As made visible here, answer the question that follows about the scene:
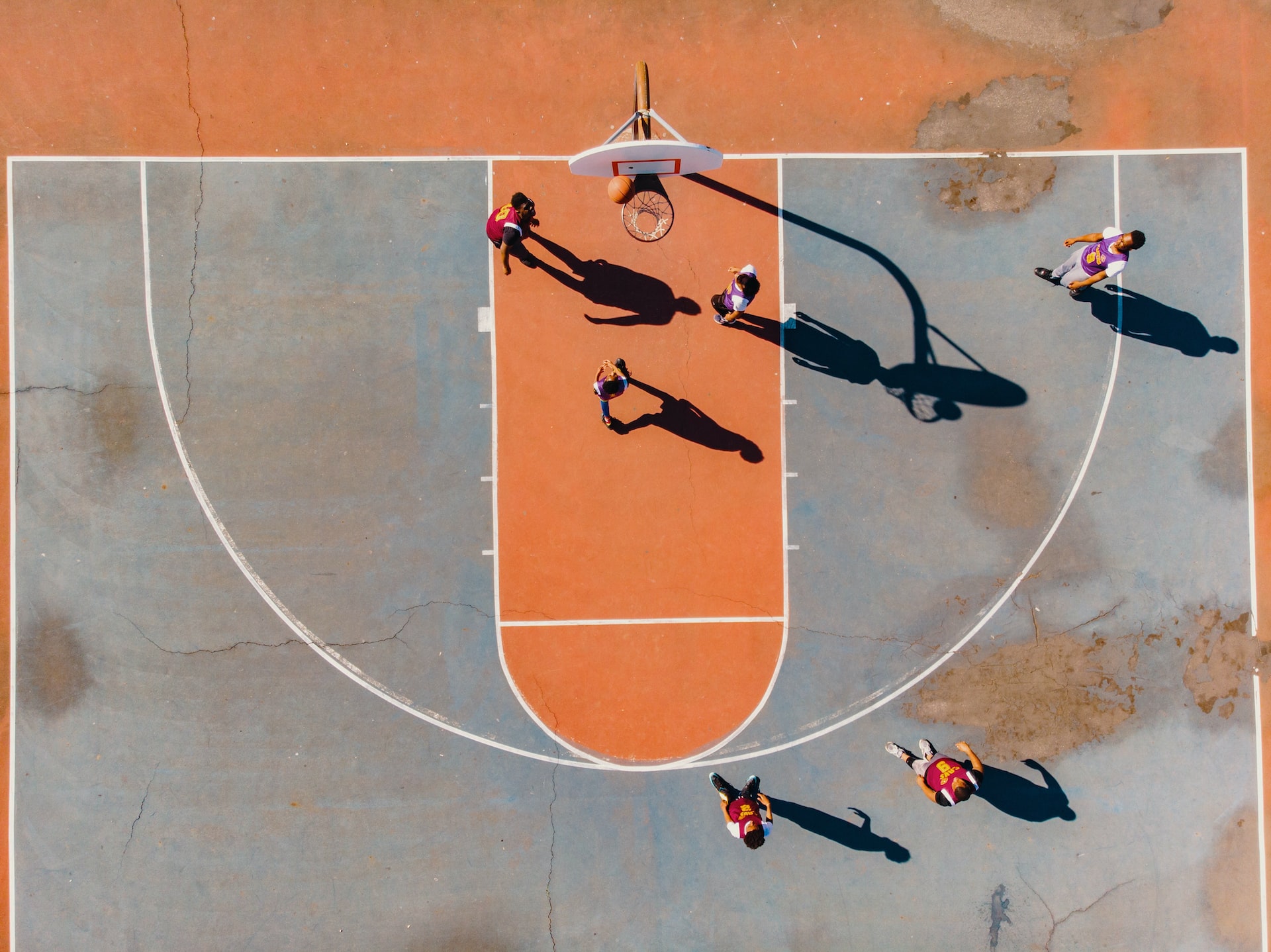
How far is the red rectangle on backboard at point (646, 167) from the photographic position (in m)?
7.88

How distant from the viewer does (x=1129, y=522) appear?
29.7 feet

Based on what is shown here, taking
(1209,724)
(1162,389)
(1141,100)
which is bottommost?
(1209,724)

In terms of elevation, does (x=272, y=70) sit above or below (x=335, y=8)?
below

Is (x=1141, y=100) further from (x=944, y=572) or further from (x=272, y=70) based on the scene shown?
(x=272, y=70)

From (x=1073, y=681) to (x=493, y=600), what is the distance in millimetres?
7528

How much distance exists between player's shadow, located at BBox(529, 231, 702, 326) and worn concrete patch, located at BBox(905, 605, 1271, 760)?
5.84 meters

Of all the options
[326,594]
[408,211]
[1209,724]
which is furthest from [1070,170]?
[326,594]

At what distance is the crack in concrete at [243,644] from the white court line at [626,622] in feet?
5.40

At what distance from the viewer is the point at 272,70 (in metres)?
8.92

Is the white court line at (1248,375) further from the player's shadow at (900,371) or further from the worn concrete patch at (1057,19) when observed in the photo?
the player's shadow at (900,371)

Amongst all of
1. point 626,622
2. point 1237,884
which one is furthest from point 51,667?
point 1237,884

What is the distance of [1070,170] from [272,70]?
10237mm

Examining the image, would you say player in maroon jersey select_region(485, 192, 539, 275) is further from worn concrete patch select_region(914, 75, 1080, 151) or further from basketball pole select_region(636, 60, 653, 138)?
worn concrete patch select_region(914, 75, 1080, 151)

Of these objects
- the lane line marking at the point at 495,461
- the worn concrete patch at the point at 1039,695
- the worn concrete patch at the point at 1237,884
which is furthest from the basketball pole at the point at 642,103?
the worn concrete patch at the point at 1237,884
